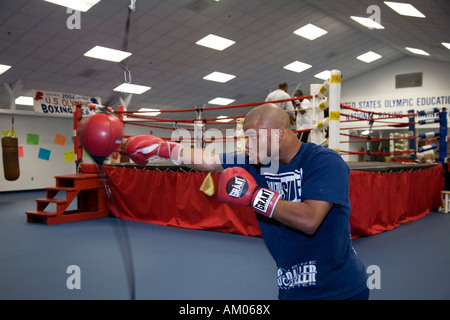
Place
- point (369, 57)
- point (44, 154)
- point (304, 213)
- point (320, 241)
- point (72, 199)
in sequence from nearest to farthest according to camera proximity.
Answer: point (304, 213), point (320, 241), point (72, 199), point (44, 154), point (369, 57)

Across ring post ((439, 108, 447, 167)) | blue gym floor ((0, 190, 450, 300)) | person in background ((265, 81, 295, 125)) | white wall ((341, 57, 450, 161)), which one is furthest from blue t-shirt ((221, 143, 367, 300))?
white wall ((341, 57, 450, 161))

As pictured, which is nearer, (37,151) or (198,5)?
(198,5)

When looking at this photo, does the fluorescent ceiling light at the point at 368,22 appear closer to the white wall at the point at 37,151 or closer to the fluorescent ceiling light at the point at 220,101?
the fluorescent ceiling light at the point at 220,101

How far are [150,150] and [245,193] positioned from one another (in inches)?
26.1

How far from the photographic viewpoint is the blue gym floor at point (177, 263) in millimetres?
2090

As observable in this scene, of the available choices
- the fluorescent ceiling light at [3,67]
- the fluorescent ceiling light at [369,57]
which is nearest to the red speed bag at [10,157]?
the fluorescent ceiling light at [3,67]

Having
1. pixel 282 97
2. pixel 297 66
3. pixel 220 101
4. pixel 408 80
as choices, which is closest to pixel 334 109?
pixel 282 97

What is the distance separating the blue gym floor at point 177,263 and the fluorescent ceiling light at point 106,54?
428cm

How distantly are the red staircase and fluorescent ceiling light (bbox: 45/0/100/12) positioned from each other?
2864mm

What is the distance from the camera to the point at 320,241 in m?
1.08

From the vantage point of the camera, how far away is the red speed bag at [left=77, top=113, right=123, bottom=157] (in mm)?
1479

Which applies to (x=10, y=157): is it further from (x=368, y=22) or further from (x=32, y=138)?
(x=368, y=22)

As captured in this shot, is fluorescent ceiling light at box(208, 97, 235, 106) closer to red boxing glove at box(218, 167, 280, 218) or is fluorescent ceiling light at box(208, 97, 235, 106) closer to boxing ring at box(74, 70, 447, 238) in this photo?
boxing ring at box(74, 70, 447, 238)

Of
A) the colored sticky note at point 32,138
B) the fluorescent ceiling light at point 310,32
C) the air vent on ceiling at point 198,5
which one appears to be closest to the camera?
the air vent on ceiling at point 198,5
